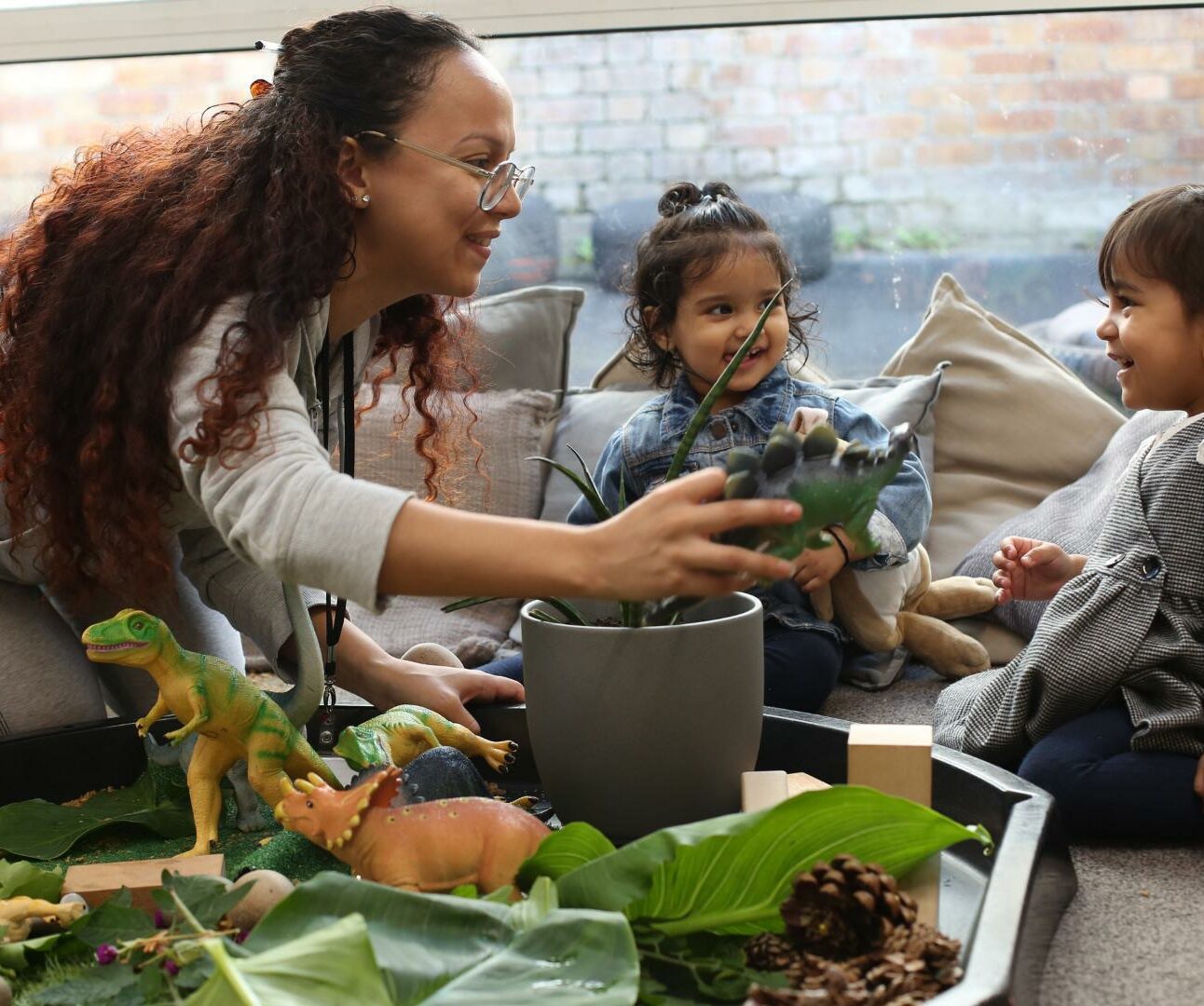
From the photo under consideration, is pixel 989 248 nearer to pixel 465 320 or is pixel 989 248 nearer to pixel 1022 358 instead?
pixel 1022 358

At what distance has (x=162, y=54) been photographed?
2576 mm

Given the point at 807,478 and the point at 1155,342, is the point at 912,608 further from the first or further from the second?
the point at 807,478

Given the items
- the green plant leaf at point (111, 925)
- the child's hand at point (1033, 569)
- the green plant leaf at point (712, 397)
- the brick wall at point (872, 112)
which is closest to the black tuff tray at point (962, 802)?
the green plant leaf at point (712, 397)

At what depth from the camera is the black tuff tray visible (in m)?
0.67

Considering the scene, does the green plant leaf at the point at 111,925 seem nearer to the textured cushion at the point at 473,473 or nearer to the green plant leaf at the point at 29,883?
the green plant leaf at the point at 29,883

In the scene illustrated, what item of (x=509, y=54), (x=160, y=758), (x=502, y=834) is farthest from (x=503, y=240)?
(x=502, y=834)

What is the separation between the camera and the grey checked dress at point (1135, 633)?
1261 mm

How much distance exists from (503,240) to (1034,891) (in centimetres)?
201

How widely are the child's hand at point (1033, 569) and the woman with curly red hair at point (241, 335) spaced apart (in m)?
0.60

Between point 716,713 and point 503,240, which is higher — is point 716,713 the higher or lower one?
the lower one

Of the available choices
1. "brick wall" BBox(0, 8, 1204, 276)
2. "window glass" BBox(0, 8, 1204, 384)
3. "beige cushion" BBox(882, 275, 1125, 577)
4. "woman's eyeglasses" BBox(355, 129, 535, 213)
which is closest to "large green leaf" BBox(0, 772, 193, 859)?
"woman's eyeglasses" BBox(355, 129, 535, 213)

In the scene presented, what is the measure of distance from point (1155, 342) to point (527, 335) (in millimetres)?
1136

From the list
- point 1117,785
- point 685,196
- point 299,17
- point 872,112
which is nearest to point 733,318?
point 685,196

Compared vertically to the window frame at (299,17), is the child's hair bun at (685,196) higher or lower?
lower
